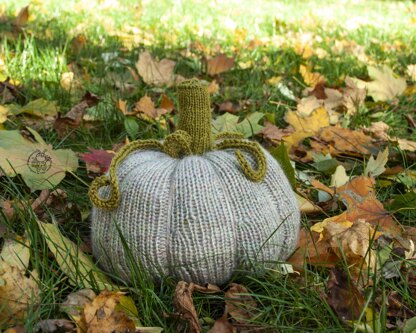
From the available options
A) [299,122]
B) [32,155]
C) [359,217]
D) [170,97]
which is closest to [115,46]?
[170,97]

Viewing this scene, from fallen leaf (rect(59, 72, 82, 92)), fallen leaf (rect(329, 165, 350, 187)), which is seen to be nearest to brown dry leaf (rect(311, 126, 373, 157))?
fallen leaf (rect(329, 165, 350, 187))

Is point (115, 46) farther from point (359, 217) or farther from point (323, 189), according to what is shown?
point (359, 217)

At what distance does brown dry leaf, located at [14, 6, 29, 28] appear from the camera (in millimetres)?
4070

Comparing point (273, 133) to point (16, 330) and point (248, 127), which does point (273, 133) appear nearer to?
point (248, 127)

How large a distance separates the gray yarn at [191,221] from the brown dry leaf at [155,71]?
63.7 inches

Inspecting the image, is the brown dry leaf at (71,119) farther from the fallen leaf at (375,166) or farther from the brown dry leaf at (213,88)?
the fallen leaf at (375,166)

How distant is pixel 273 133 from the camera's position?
2.63m

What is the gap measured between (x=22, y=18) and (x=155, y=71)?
140 cm

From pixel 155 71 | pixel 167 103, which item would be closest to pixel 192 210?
pixel 167 103

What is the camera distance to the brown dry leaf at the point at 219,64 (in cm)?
344

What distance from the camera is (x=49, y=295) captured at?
4.83 feet

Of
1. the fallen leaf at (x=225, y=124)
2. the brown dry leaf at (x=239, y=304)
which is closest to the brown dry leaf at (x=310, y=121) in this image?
the fallen leaf at (x=225, y=124)

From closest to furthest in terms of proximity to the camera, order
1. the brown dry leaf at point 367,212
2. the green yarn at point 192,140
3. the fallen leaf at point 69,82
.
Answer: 1. the green yarn at point 192,140
2. the brown dry leaf at point 367,212
3. the fallen leaf at point 69,82

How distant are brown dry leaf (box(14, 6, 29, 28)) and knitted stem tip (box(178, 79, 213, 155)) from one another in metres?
2.78
